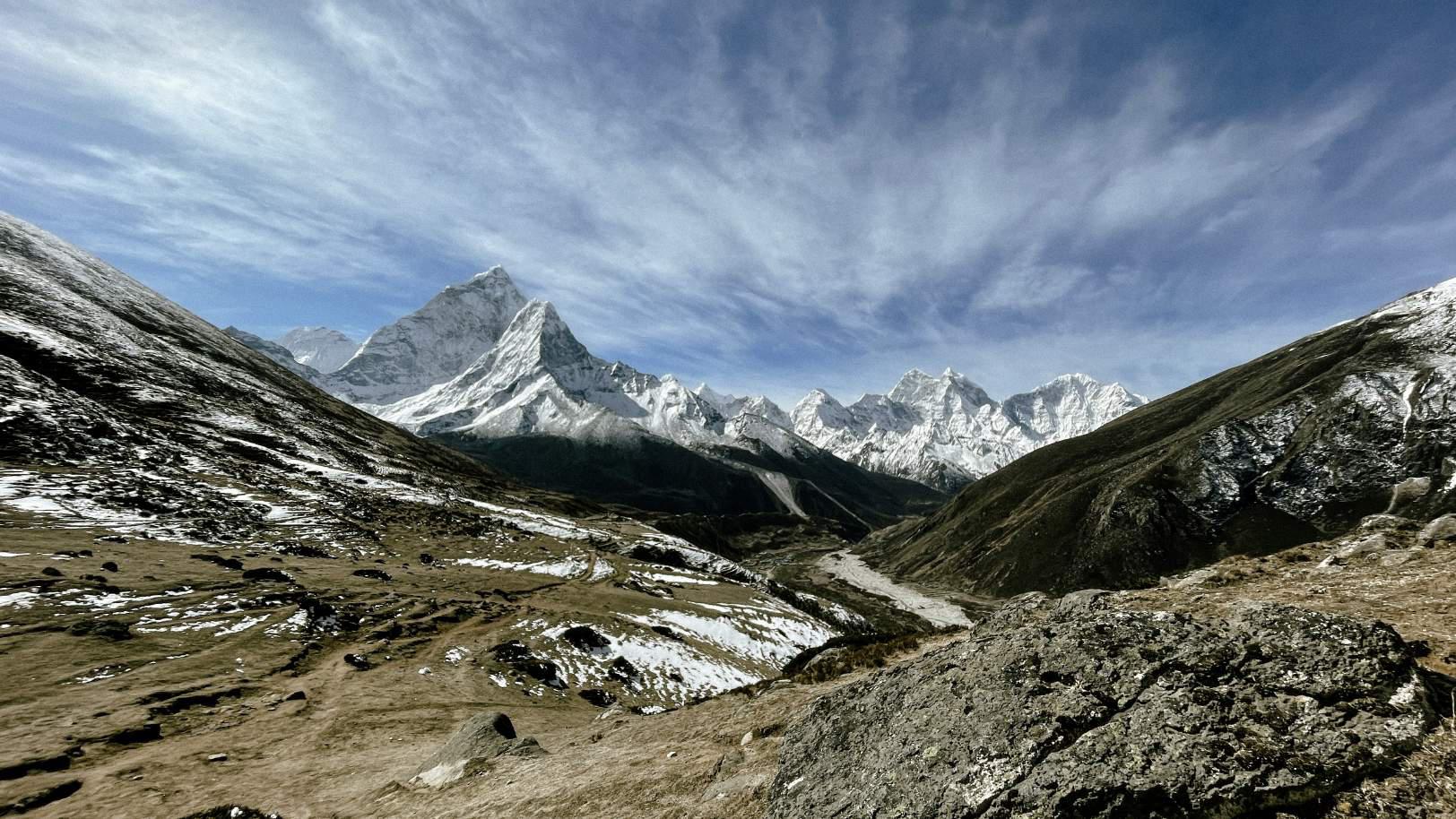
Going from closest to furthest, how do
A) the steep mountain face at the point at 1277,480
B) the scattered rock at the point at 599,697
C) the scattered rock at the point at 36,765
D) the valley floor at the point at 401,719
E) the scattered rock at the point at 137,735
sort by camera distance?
the valley floor at the point at 401,719 < the scattered rock at the point at 36,765 < the scattered rock at the point at 137,735 < the scattered rock at the point at 599,697 < the steep mountain face at the point at 1277,480

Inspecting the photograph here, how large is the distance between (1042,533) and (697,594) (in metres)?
162

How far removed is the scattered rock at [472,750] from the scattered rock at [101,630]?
31304 mm

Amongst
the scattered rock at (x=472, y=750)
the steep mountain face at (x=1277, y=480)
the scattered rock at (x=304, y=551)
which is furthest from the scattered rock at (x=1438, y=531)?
the steep mountain face at (x=1277, y=480)

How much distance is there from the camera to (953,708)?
27.4 ft

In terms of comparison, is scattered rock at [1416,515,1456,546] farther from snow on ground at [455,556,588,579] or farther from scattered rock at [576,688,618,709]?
snow on ground at [455,556,588,579]

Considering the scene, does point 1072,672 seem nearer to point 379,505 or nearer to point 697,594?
point 697,594

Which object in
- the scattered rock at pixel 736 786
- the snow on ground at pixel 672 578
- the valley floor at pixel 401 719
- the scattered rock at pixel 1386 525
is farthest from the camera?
the snow on ground at pixel 672 578

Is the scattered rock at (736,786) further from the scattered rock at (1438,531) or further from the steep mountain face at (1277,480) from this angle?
the steep mountain face at (1277,480)

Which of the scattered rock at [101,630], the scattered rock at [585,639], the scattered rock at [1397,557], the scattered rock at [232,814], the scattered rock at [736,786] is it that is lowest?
the scattered rock at [585,639]

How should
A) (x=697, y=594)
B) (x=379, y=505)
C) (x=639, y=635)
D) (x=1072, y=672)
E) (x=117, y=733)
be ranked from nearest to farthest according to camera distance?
1. (x=1072, y=672)
2. (x=117, y=733)
3. (x=639, y=635)
4. (x=697, y=594)
5. (x=379, y=505)

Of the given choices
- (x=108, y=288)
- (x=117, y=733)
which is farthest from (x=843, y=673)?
(x=108, y=288)

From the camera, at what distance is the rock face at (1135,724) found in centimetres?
574

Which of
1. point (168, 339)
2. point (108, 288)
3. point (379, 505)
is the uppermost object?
point (108, 288)

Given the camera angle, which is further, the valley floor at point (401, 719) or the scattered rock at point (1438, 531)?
the scattered rock at point (1438, 531)
